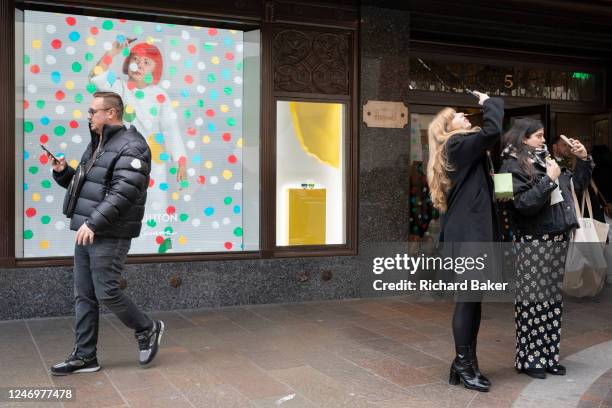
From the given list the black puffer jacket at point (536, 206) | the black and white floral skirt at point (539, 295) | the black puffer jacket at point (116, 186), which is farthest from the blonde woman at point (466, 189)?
the black puffer jacket at point (116, 186)

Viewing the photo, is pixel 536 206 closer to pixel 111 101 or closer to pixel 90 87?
pixel 111 101

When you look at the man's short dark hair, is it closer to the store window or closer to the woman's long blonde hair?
the woman's long blonde hair

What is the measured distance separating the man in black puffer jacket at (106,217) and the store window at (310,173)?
276cm

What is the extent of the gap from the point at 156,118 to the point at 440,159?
138 inches

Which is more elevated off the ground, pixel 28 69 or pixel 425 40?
pixel 425 40

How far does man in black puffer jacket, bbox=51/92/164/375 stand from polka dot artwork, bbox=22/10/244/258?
1.91m

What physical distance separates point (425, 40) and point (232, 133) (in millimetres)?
2859

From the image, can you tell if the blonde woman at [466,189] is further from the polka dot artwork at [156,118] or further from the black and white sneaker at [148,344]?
the polka dot artwork at [156,118]

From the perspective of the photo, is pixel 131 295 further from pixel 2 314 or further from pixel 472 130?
pixel 472 130

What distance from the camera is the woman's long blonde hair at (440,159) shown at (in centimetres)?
405

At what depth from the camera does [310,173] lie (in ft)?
23.7

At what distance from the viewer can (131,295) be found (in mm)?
6309

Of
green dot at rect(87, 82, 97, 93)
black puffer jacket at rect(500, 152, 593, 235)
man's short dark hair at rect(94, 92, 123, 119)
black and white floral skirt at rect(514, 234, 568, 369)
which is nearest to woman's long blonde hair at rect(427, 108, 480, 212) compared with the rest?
black puffer jacket at rect(500, 152, 593, 235)

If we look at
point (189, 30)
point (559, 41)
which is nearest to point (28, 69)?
point (189, 30)
